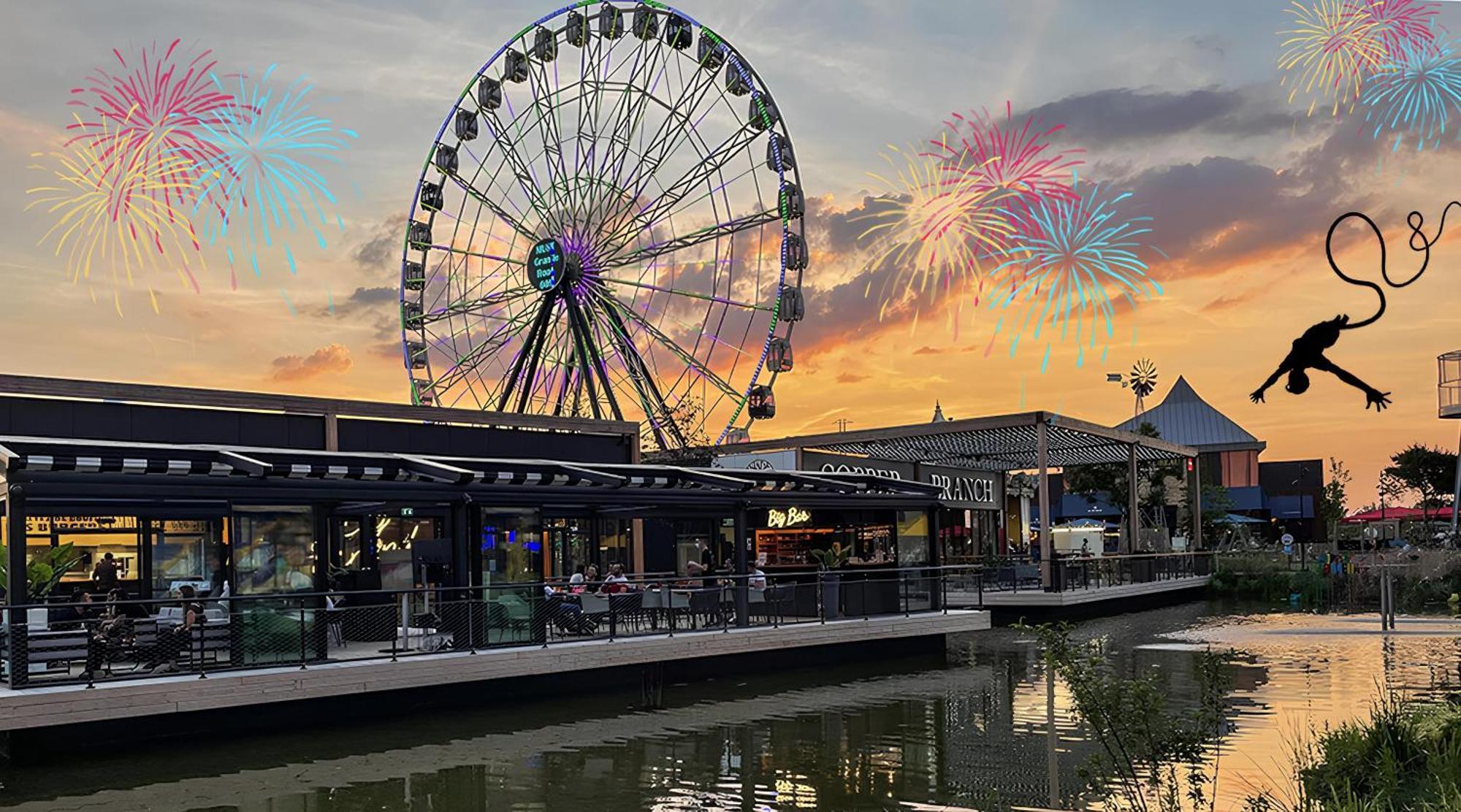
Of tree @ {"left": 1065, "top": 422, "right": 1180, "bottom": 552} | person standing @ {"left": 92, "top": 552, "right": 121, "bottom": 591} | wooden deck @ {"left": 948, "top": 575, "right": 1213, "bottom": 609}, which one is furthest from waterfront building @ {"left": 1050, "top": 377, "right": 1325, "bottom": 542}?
person standing @ {"left": 92, "top": 552, "right": 121, "bottom": 591}

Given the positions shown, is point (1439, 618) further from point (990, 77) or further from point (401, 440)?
point (990, 77)

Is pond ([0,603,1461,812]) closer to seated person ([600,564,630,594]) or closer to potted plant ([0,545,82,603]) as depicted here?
seated person ([600,564,630,594])

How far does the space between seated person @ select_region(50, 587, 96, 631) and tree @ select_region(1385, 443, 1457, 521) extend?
59.3m

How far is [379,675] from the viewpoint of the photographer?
54.6ft

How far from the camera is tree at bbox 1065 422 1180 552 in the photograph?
5281cm

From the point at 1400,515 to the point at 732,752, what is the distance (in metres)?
68.8

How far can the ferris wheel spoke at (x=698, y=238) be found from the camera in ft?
111

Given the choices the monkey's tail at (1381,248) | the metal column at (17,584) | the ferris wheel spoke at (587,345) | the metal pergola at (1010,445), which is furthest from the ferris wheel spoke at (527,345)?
the monkey's tail at (1381,248)

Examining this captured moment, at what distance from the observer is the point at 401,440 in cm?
2550

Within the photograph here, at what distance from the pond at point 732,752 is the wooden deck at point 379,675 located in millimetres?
513

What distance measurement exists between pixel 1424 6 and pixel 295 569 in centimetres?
1574

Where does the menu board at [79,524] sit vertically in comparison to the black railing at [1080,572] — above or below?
above

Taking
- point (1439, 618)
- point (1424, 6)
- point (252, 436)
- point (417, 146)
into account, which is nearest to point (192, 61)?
point (252, 436)

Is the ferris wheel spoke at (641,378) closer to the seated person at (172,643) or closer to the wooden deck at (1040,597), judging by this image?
the wooden deck at (1040,597)
